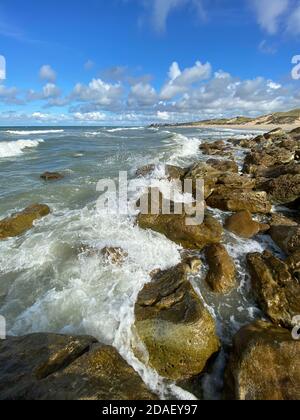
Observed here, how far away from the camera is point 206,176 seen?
11.6 meters

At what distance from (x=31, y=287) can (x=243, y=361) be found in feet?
14.1

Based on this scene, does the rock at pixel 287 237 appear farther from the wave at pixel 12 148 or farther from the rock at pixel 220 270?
the wave at pixel 12 148

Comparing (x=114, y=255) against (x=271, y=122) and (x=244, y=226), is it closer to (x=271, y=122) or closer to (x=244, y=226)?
(x=244, y=226)

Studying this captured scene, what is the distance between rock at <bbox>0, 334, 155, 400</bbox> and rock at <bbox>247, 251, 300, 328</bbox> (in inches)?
108

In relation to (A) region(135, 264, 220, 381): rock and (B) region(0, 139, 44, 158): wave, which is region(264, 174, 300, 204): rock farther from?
(B) region(0, 139, 44, 158): wave

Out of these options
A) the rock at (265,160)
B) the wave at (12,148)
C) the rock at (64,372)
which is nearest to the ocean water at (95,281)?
the rock at (64,372)

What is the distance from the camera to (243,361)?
4043 mm

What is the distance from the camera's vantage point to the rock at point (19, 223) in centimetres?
833

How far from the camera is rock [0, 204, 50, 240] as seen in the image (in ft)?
27.3

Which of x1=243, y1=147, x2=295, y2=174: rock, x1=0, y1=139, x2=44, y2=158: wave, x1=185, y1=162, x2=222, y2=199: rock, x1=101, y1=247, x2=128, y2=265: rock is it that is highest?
x1=185, y1=162, x2=222, y2=199: rock

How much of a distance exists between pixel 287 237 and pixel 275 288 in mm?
1995

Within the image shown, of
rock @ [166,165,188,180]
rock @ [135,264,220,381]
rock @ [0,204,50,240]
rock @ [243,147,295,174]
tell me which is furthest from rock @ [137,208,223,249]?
rock @ [243,147,295,174]

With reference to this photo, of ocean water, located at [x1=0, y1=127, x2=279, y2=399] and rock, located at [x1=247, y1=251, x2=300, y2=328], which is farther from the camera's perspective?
rock, located at [x1=247, y1=251, x2=300, y2=328]
